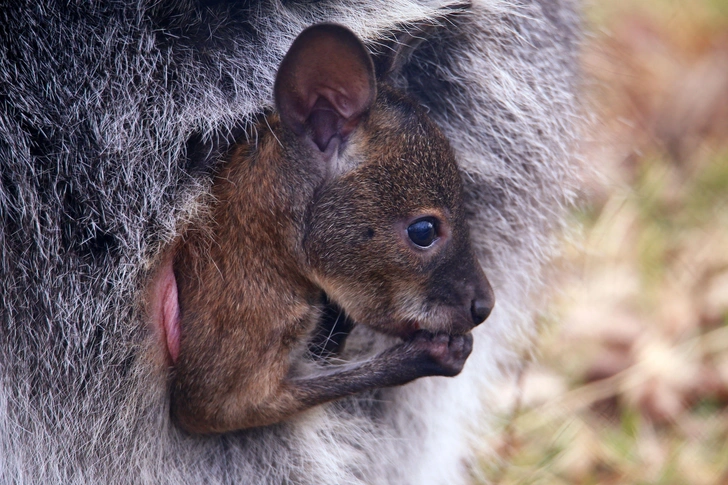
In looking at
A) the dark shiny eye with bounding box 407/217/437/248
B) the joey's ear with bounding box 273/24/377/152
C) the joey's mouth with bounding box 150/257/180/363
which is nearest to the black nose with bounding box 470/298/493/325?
the dark shiny eye with bounding box 407/217/437/248

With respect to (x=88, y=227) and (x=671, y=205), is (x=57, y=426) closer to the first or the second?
(x=88, y=227)

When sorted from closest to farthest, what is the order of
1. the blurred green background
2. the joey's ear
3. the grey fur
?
the joey's ear < the grey fur < the blurred green background

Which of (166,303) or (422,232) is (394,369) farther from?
(166,303)

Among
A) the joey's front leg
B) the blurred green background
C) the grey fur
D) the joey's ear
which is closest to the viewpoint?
the joey's ear

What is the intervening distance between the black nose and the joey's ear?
1.22 ft

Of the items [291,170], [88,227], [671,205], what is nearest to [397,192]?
[291,170]

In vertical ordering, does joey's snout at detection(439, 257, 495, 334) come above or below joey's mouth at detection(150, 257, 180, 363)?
above

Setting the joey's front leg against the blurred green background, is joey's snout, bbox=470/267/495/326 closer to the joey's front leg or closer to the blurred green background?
the joey's front leg

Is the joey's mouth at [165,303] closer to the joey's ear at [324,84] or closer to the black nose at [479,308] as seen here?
the joey's ear at [324,84]

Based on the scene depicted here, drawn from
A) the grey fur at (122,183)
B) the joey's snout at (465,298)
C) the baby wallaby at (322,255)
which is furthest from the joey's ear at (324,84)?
the joey's snout at (465,298)

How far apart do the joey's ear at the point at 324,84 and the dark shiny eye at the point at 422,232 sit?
20 centimetres

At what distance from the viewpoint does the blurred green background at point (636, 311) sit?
105 inches

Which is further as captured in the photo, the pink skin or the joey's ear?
the pink skin

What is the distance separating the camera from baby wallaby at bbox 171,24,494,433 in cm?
172
